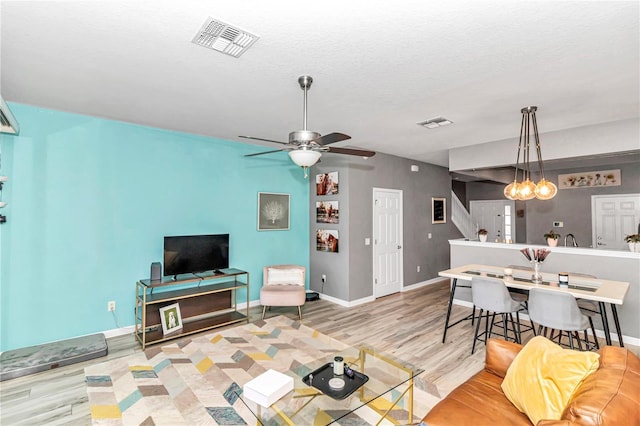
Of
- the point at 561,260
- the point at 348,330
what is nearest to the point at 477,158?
the point at 561,260

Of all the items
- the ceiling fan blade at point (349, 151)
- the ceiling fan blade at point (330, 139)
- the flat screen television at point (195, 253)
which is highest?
the ceiling fan blade at point (330, 139)

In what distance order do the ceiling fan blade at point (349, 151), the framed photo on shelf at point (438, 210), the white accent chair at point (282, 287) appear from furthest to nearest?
the framed photo on shelf at point (438, 210)
the white accent chair at point (282, 287)
the ceiling fan blade at point (349, 151)

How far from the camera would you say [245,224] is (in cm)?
491

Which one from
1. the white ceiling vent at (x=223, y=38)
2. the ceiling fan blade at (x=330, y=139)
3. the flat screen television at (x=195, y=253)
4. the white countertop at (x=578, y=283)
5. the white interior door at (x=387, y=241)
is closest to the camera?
the white ceiling vent at (x=223, y=38)

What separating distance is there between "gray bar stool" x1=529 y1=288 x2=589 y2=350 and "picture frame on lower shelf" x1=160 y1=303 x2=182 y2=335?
4.08 m

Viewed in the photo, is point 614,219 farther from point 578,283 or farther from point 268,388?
point 268,388

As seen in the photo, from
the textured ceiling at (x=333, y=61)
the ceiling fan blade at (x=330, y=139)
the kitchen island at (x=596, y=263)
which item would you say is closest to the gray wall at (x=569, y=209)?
the kitchen island at (x=596, y=263)

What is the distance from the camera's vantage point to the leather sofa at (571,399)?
1198 mm

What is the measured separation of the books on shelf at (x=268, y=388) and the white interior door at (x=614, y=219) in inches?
293

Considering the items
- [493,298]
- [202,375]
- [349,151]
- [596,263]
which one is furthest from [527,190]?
[202,375]

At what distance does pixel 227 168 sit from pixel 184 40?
2792 mm

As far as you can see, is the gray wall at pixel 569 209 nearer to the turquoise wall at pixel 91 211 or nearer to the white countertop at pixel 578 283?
the white countertop at pixel 578 283

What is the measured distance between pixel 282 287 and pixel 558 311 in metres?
3.33

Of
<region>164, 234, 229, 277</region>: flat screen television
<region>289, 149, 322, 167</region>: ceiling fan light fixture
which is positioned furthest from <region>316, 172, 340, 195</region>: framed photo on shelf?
<region>289, 149, 322, 167</region>: ceiling fan light fixture
